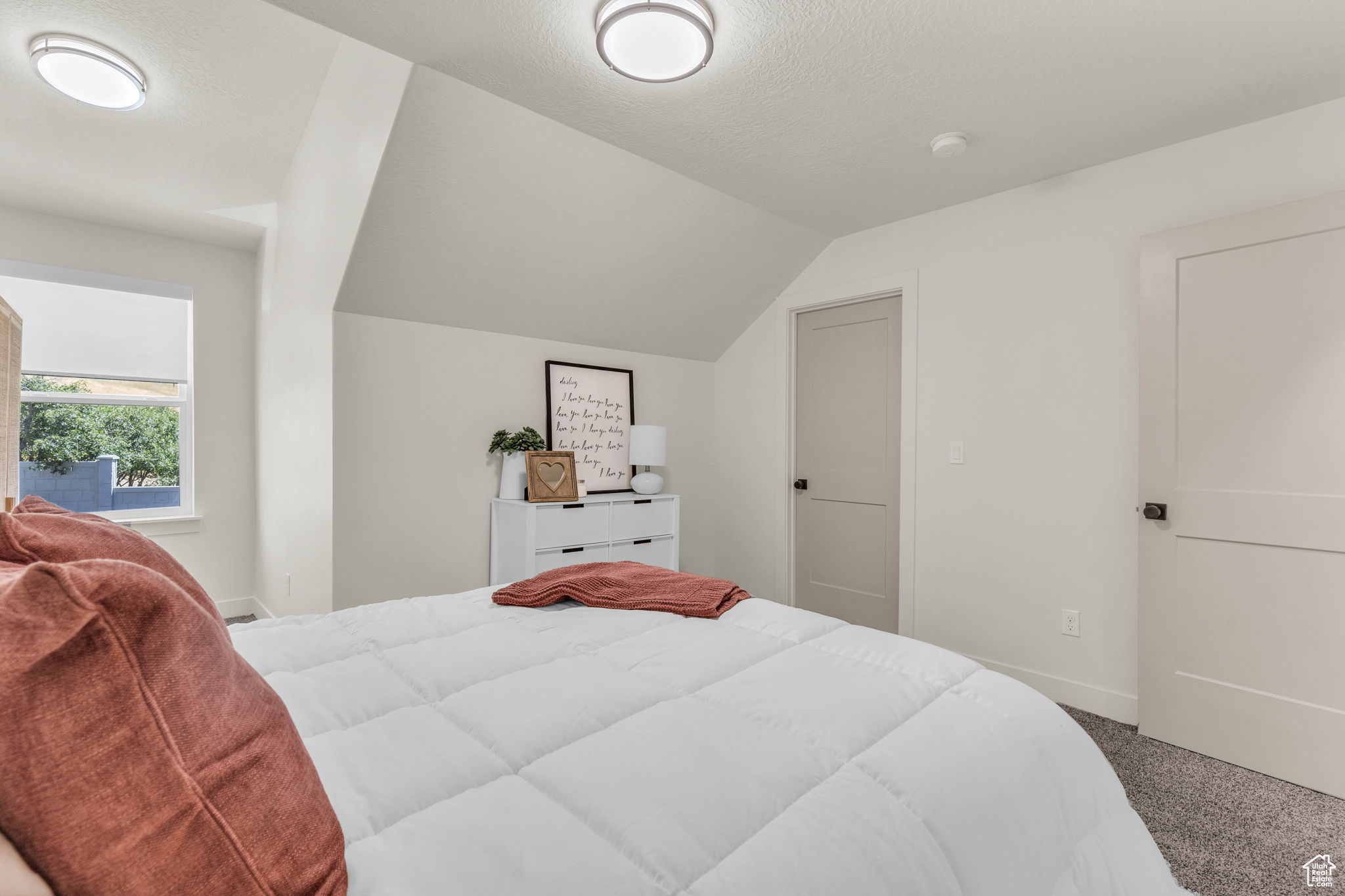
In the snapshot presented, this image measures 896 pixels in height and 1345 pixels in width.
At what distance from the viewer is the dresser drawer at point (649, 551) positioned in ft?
11.6

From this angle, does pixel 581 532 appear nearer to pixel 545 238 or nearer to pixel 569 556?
pixel 569 556

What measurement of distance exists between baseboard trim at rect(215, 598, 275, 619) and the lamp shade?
257 cm

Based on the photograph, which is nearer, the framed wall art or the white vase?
the white vase

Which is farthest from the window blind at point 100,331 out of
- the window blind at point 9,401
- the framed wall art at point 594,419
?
the framed wall art at point 594,419

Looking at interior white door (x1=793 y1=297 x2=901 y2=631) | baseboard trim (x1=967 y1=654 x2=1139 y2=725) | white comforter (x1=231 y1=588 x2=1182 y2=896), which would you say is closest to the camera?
white comforter (x1=231 y1=588 x2=1182 y2=896)

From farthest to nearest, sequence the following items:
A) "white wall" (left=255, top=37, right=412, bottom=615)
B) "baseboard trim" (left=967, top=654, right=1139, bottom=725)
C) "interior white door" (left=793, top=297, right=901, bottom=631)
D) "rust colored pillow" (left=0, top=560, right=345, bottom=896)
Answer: "interior white door" (left=793, top=297, right=901, bottom=631)
"baseboard trim" (left=967, top=654, right=1139, bottom=725)
"white wall" (left=255, top=37, right=412, bottom=615)
"rust colored pillow" (left=0, top=560, right=345, bottom=896)

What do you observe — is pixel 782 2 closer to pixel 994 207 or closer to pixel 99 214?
pixel 994 207

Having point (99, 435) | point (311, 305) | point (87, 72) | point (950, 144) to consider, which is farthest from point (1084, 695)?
point (99, 435)

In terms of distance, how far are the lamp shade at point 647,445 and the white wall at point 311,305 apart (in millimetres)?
1561

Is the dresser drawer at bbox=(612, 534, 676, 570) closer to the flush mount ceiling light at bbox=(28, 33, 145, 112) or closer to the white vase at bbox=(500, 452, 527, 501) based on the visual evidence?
the white vase at bbox=(500, 452, 527, 501)

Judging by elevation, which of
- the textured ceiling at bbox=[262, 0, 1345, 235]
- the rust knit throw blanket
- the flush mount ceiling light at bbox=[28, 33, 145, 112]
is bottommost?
the rust knit throw blanket

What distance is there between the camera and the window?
354 centimetres

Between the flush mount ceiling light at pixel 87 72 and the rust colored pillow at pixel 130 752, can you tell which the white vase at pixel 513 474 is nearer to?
the flush mount ceiling light at pixel 87 72

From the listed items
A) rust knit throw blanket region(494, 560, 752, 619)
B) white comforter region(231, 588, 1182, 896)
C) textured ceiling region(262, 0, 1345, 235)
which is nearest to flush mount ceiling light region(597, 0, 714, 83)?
textured ceiling region(262, 0, 1345, 235)
